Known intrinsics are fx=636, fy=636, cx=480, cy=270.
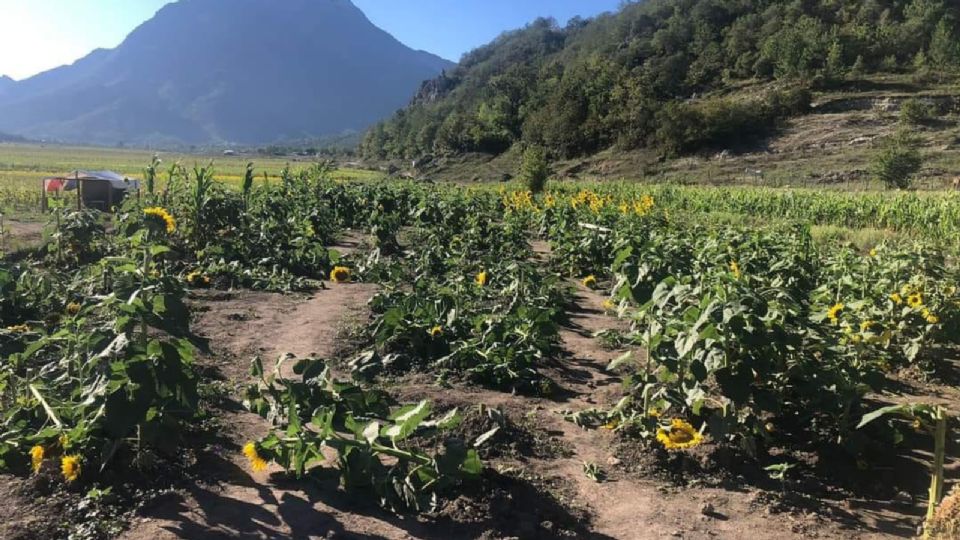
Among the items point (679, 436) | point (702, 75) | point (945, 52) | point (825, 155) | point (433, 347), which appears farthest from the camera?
point (702, 75)

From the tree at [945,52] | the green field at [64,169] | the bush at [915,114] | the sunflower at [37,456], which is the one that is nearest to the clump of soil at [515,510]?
the sunflower at [37,456]

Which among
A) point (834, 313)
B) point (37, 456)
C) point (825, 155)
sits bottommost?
point (37, 456)

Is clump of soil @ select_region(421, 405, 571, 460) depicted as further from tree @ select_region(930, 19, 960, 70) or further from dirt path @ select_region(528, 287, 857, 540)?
tree @ select_region(930, 19, 960, 70)

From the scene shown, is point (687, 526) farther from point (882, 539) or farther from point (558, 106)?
point (558, 106)

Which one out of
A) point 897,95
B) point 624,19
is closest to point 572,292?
point 897,95

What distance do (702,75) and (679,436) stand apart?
79217 millimetres

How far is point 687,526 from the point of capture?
3.06 m

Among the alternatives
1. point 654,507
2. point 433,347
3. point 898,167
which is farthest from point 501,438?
point 898,167

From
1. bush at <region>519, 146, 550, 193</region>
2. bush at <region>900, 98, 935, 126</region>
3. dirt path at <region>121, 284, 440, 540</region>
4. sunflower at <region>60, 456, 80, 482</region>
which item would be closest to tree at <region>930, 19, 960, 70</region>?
bush at <region>900, 98, 935, 126</region>

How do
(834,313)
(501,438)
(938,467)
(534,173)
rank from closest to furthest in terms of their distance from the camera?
1. (938,467)
2. (501,438)
3. (834,313)
4. (534,173)

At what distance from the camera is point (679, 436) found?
361 centimetres

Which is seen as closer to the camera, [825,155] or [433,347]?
[433,347]

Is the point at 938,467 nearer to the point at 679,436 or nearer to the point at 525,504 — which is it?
the point at 679,436

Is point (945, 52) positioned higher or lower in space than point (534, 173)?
higher
